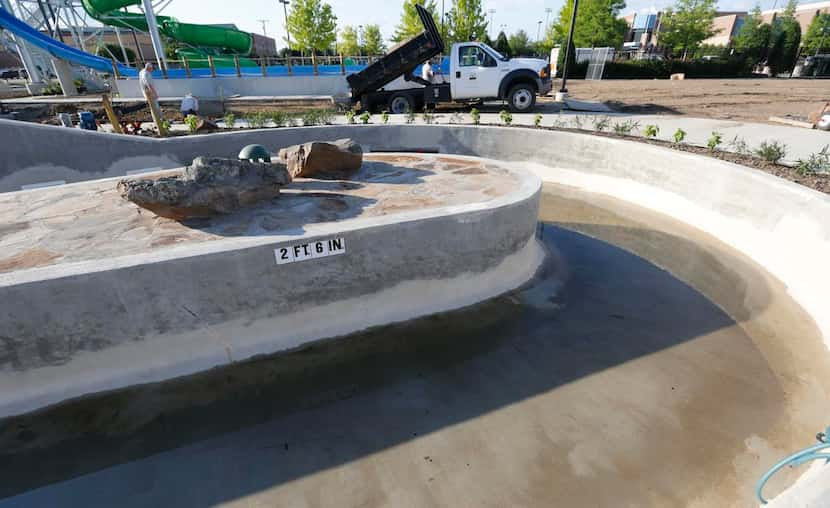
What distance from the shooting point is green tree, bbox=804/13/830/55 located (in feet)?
132

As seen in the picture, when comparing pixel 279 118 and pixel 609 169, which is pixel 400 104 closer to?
pixel 279 118

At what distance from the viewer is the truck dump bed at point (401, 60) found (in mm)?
14414

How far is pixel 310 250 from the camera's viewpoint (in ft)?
13.8

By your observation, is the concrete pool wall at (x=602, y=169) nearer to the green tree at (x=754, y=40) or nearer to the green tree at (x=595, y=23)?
the green tree at (x=595, y=23)

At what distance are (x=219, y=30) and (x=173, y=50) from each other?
12.4 meters

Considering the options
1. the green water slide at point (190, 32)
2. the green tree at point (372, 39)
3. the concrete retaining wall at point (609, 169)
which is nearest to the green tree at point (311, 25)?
the green water slide at point (190, 32)

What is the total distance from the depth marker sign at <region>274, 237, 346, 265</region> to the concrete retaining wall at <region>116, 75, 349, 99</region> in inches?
783

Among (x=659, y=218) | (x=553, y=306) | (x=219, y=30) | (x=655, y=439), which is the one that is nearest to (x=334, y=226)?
(x=553, y=306)

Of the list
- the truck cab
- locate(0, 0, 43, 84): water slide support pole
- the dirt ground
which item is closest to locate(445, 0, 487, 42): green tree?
the dirt ground

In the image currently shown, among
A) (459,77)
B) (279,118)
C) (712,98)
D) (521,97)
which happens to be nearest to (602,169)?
(521,97)

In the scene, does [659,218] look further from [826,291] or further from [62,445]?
[62,445]

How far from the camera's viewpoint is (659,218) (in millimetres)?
8148

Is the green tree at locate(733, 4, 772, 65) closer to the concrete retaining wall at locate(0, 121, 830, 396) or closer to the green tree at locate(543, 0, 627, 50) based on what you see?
the green tree at locate(543, 0, 627, 50)

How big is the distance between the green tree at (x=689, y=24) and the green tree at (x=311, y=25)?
35402 mm
